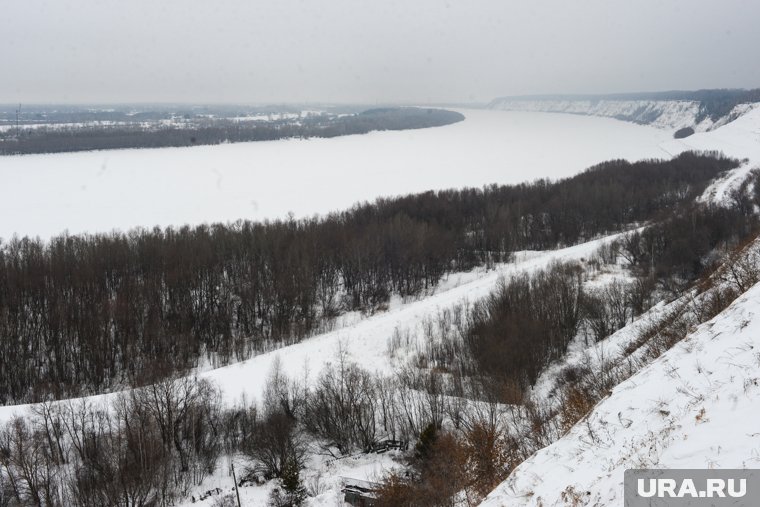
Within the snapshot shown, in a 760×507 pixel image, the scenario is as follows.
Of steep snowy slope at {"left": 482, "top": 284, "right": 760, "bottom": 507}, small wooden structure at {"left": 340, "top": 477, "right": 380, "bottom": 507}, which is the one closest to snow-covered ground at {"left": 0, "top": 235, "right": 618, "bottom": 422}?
small wooden structure at {"left": 340, "top": 477, "right": 380, "bottom": 507}

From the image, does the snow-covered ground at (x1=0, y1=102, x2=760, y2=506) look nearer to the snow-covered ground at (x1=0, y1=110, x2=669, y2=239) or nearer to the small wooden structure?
the snow-covered ground at (x1=0, y1=110, x2=669, y2=239)

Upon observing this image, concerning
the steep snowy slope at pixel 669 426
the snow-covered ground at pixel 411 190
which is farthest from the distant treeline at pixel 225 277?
the steep snowy slope at pixel 669 426

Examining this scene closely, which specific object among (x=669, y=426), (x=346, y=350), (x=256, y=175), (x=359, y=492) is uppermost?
(x=256, y=175)

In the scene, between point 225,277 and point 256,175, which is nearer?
point 225,277

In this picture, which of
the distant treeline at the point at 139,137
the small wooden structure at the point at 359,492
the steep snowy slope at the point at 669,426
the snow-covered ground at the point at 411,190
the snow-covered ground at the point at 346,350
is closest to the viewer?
the steep snowy slope at the point at 669,426

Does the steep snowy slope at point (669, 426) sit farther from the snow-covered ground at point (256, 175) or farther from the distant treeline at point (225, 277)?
the snow-covered ground at point (256, 175)

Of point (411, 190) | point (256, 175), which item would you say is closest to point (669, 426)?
point (411, 190)

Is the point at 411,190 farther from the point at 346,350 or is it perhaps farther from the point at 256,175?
the point at 346,350
